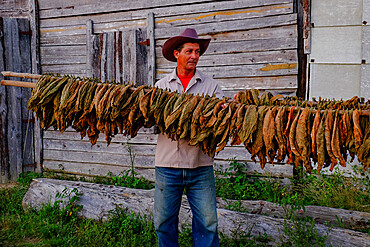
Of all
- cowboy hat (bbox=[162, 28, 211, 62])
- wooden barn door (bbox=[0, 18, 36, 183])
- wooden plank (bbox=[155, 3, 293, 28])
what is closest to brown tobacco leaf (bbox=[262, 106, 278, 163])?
cowboy hat (bbox=[162, 28, 211, 62])

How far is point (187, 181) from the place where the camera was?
3.24m

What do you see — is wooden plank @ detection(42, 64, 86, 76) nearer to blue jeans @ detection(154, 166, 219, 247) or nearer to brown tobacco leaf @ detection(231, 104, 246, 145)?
blue jeans @ detection(154, 166, 219, 247)

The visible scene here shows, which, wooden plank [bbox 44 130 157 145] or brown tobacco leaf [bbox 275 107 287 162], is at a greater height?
brown tobacco leaf [bbox 275 107 287 162]

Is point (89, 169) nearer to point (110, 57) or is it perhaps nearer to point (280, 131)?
point (110, 57)

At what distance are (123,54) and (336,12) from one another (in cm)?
370

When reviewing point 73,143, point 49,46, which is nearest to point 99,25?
point 49,46

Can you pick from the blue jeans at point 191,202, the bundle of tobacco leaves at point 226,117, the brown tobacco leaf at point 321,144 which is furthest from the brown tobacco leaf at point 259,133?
the blue jeans at point 191,202

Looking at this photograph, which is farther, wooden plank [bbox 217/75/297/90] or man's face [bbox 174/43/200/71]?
wooden plank [bbox 217/75/297/90]

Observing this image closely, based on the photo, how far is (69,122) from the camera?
10.5ft

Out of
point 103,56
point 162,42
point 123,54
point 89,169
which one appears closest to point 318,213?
point 162,42

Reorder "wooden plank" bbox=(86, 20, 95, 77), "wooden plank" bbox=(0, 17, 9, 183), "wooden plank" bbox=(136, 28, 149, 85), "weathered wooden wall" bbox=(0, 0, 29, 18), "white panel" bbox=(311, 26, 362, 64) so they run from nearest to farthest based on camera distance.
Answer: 1. "white panel" bbox=(311, 26, 362, 64)
2. "wooden plank" bbox=(136, 28, 149, 85)
3. "wooden plank" bbox=(86, 20, 95, 77)
4. "wooden plank" bbox=(0, 17, 9, 183)
5. "weathered wooden wall" bbox=(0, 0, 29, 18)

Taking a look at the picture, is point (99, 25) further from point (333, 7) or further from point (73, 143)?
point (333, 7)

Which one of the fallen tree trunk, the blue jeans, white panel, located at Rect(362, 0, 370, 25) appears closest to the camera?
the blue jeans

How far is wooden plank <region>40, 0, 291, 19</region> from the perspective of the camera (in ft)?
A: 19.2
